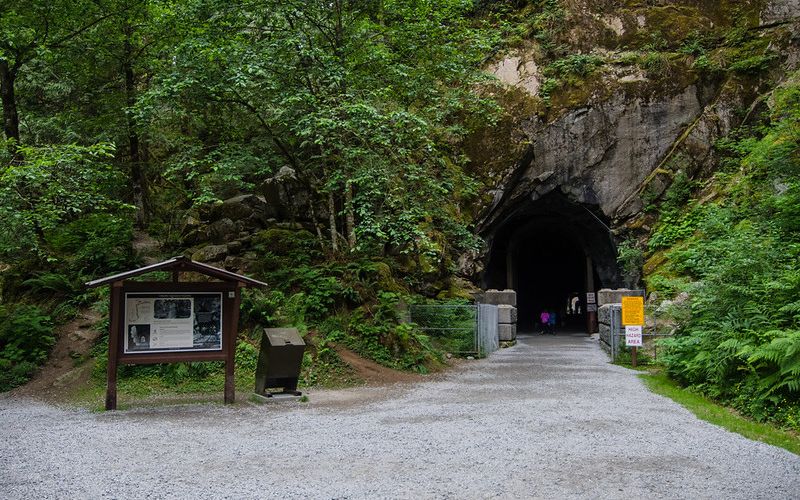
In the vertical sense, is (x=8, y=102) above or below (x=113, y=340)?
above

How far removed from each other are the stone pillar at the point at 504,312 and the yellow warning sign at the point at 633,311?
7111 mm

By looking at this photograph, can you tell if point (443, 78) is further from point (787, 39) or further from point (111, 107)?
point (787, 39)

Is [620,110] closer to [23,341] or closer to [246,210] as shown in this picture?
[246,210]

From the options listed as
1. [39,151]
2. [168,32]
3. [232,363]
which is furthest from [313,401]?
[168,32]

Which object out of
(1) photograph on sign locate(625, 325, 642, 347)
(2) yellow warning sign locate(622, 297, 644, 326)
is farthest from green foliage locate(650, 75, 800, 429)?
(1) photograph on sign locate(625, 325, 642, 347)

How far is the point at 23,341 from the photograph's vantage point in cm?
1209

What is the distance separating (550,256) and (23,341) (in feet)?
111

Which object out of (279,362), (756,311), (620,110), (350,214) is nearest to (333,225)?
(350,214)

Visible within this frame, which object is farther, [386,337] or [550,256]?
[550,256]

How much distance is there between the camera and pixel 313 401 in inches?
384

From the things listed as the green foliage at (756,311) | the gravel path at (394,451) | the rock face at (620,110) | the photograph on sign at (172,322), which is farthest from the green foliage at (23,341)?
the rock face at (620,110)

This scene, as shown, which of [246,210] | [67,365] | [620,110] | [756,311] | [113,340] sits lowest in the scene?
[67,365]

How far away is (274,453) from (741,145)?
1798cm

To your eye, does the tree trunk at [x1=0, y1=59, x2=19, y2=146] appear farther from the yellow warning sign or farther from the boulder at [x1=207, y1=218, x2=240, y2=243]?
the yellow warning sign
